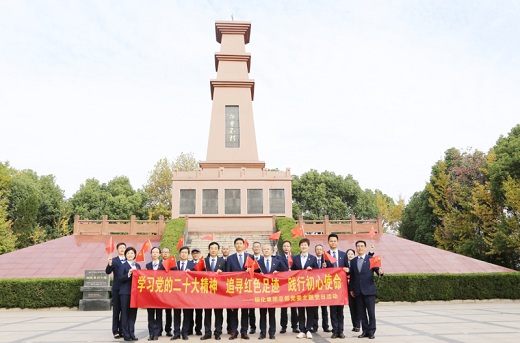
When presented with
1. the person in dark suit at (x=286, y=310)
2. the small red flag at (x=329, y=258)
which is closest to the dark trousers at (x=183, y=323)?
the person in dark suit at (x=286, y=310)

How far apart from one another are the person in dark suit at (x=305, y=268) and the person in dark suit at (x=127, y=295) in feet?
9.21

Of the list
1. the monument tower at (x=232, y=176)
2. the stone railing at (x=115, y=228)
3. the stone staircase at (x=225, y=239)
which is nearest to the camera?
the stone staircase at (x=225, y=239)

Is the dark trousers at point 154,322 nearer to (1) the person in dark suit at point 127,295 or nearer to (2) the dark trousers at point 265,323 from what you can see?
(1) the person in dark suit at point 127,295

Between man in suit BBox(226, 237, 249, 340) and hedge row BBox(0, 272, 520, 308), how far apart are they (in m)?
7.95

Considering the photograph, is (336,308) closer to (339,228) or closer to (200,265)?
(200,265)

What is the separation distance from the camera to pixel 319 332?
772cm

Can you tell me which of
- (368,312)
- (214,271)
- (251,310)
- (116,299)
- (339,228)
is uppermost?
(339,228)

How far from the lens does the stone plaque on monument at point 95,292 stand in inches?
523

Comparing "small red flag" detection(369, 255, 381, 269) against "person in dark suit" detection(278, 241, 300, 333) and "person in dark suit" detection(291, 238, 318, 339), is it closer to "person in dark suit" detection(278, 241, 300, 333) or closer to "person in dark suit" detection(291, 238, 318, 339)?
"person in dark suit" detection(291, 238, 318, 339)

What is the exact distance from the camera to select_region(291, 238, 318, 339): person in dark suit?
23.4 ft

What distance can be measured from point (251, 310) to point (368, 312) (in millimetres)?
2154

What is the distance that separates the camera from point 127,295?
278 inches

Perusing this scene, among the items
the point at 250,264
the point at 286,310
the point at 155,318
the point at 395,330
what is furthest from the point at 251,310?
the point at 395,330

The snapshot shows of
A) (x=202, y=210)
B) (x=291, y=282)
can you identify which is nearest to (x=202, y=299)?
(x=291, y=282)
